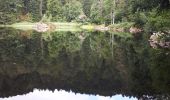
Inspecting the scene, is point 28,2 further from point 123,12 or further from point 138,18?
point 138,18

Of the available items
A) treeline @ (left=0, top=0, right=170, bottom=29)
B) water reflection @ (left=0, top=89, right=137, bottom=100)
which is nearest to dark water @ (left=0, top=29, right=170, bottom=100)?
water reflection @ (left=0, top=89, right=137, bottom=100)

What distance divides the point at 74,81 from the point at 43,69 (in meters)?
4.97

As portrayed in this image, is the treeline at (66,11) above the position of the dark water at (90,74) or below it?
above

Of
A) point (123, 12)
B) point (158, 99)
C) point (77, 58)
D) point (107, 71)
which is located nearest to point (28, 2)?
point (123, 12)

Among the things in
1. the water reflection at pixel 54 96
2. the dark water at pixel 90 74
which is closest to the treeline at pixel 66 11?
the dark water at pixel 90 74

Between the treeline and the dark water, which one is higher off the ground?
the treeline

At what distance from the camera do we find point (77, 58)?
3453 centimetres

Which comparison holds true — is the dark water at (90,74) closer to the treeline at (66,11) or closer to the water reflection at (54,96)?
the water reflection at (54,96)

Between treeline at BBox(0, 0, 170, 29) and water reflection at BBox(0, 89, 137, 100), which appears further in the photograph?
treeline at BBox(0, 0, 170, 29)

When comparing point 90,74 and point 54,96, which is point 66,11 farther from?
point 54,96

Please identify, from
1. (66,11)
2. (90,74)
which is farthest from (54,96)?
(66,11)

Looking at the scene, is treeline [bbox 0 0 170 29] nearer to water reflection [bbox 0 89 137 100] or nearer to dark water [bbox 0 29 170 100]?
dark water [bbox 0 29 170 100]

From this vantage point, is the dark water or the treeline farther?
the treeline

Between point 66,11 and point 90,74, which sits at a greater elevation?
point 66,11
